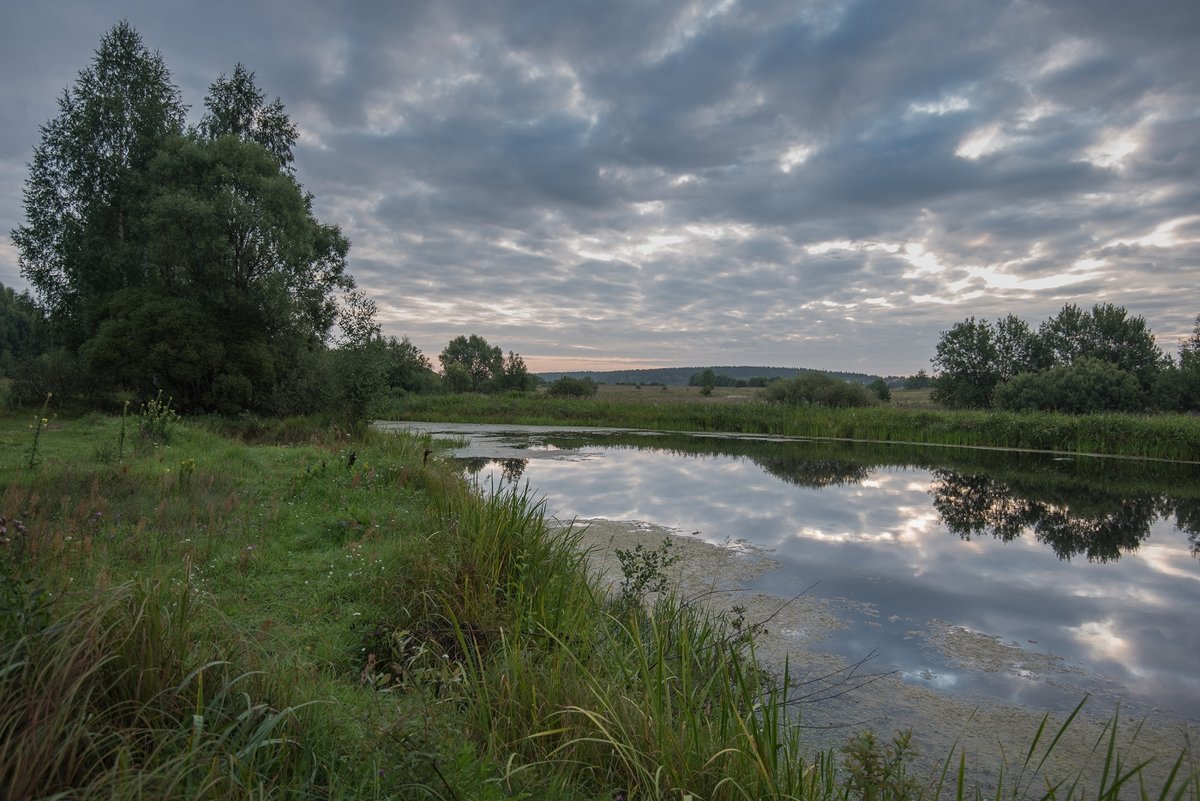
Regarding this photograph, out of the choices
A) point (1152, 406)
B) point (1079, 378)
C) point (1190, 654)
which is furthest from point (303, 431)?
point (1152, 406)

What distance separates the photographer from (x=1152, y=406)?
1564 inches

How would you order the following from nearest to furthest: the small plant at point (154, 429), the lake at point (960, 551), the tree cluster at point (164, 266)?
the lake at point (960, 551)
the small plant at point (154, 429)
the tree cluster at point (164, 266)

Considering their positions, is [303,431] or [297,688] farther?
[303,431]

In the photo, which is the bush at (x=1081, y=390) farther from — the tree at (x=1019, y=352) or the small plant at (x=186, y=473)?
the small plant at (x=186, y=473)

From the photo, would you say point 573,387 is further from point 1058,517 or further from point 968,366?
point 1058,517

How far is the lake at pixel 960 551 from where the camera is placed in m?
5.56

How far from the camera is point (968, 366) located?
160 feet

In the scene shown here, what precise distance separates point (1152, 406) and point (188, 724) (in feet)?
168

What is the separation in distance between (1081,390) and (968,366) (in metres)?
13.1

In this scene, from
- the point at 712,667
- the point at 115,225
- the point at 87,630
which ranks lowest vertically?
the point at 712,667

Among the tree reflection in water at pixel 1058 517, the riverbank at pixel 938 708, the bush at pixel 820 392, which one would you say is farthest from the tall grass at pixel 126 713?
the bush at pixel 820 392

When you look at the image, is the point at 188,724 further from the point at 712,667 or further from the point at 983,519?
the point at 983,519

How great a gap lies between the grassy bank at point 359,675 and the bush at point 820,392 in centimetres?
3486

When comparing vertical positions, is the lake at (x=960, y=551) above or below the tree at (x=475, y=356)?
below
